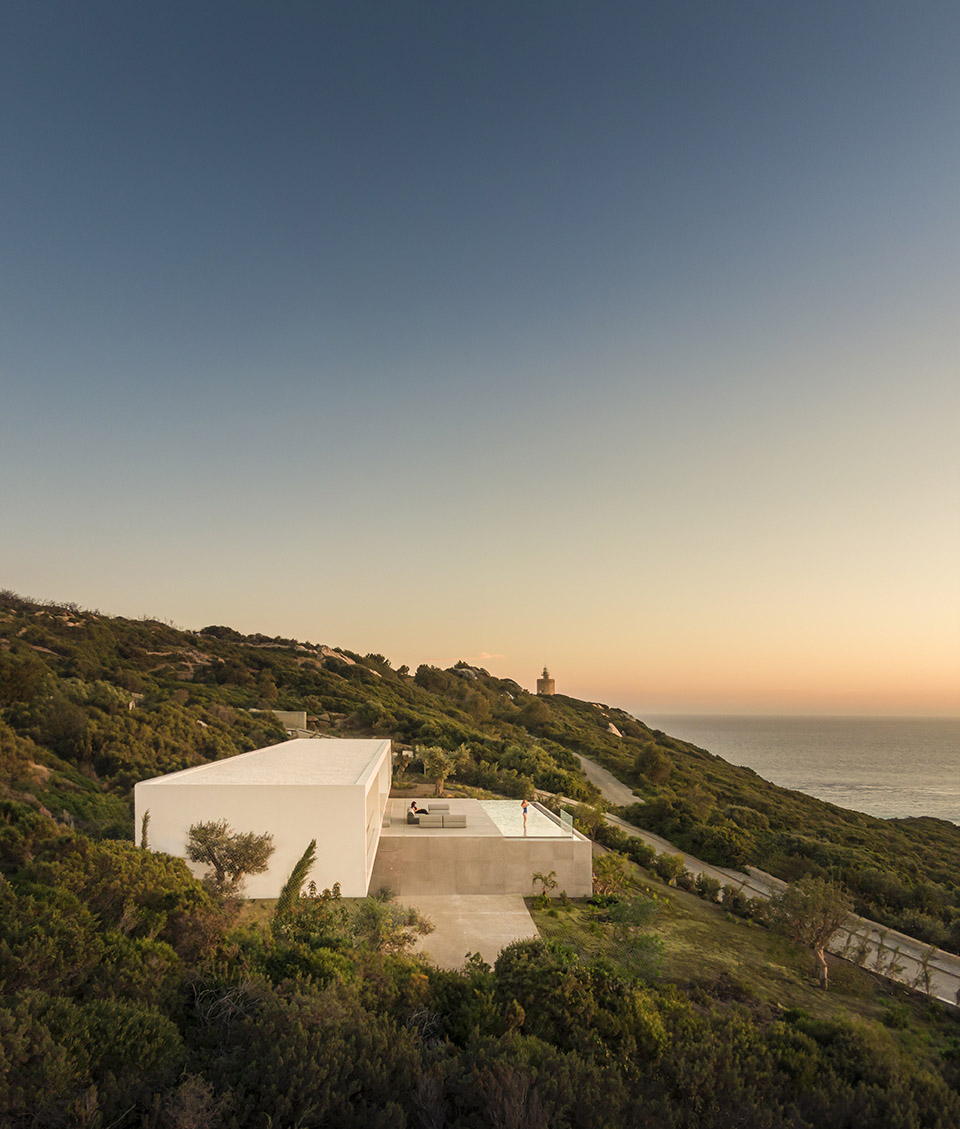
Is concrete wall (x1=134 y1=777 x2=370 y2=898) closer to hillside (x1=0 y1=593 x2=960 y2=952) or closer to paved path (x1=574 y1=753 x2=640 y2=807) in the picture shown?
hillside (x1=0 y1=593 x2=960 y2=952)

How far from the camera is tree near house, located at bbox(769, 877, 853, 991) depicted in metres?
14.2

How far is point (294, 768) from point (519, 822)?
7292 millimetres

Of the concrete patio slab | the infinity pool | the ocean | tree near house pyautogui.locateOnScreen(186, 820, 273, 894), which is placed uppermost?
tree near house pyautogui.locateOnScreen(186, 820, 273, 894)

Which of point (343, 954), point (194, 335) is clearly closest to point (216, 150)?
point (194, 335)

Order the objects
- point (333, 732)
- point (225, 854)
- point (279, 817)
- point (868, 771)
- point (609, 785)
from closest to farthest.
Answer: point (225, 854) < point (279, 817) < point (609, 785) < point (333, 732) < point (868, 771)

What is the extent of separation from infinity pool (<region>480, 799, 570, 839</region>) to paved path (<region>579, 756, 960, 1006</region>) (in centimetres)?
704

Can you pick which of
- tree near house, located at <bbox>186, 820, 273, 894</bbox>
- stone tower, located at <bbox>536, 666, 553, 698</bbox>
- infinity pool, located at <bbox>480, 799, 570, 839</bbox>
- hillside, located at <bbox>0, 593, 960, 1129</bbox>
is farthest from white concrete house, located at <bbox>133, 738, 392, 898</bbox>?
stone tower, located at <bbox>536, 666, 553, 698</bbox>

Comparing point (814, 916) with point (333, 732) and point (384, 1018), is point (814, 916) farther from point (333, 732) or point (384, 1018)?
point (333, 732)

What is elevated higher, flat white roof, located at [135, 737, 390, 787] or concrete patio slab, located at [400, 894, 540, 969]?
flat white roof, located at [135, 737, 390, 787]

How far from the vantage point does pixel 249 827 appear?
45.6 ft

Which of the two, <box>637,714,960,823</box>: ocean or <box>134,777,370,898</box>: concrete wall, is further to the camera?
<box>637,714,960,823</box>: ocean

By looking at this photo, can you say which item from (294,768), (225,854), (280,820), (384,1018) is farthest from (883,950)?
(225,854)

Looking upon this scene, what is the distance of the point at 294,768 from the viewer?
1691 cm

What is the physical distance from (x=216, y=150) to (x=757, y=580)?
3046 centimetres
